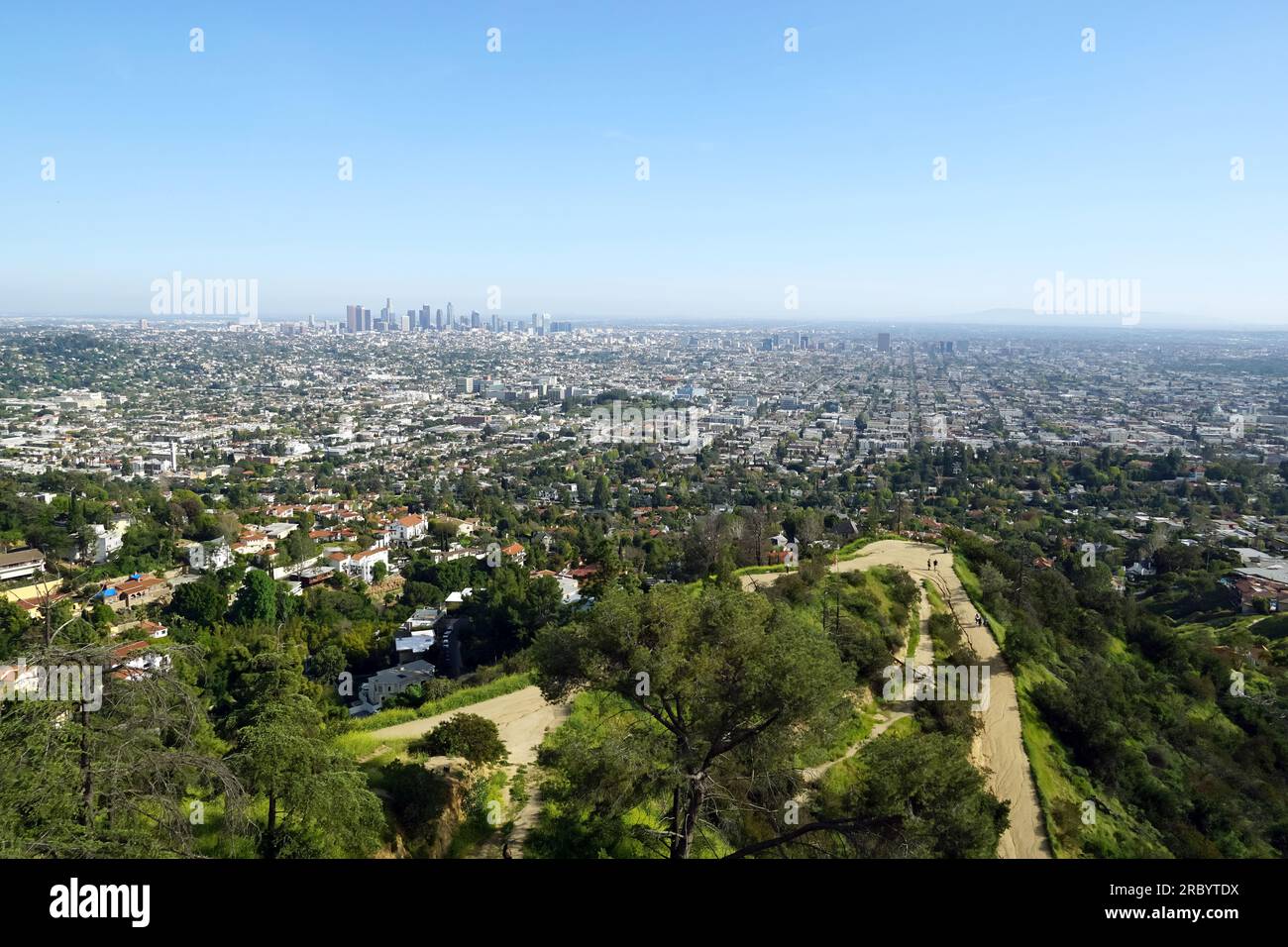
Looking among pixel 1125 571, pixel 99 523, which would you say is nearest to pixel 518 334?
pixel 99 523

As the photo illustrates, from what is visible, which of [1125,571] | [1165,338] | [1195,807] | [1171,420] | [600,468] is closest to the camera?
[1195,807]
